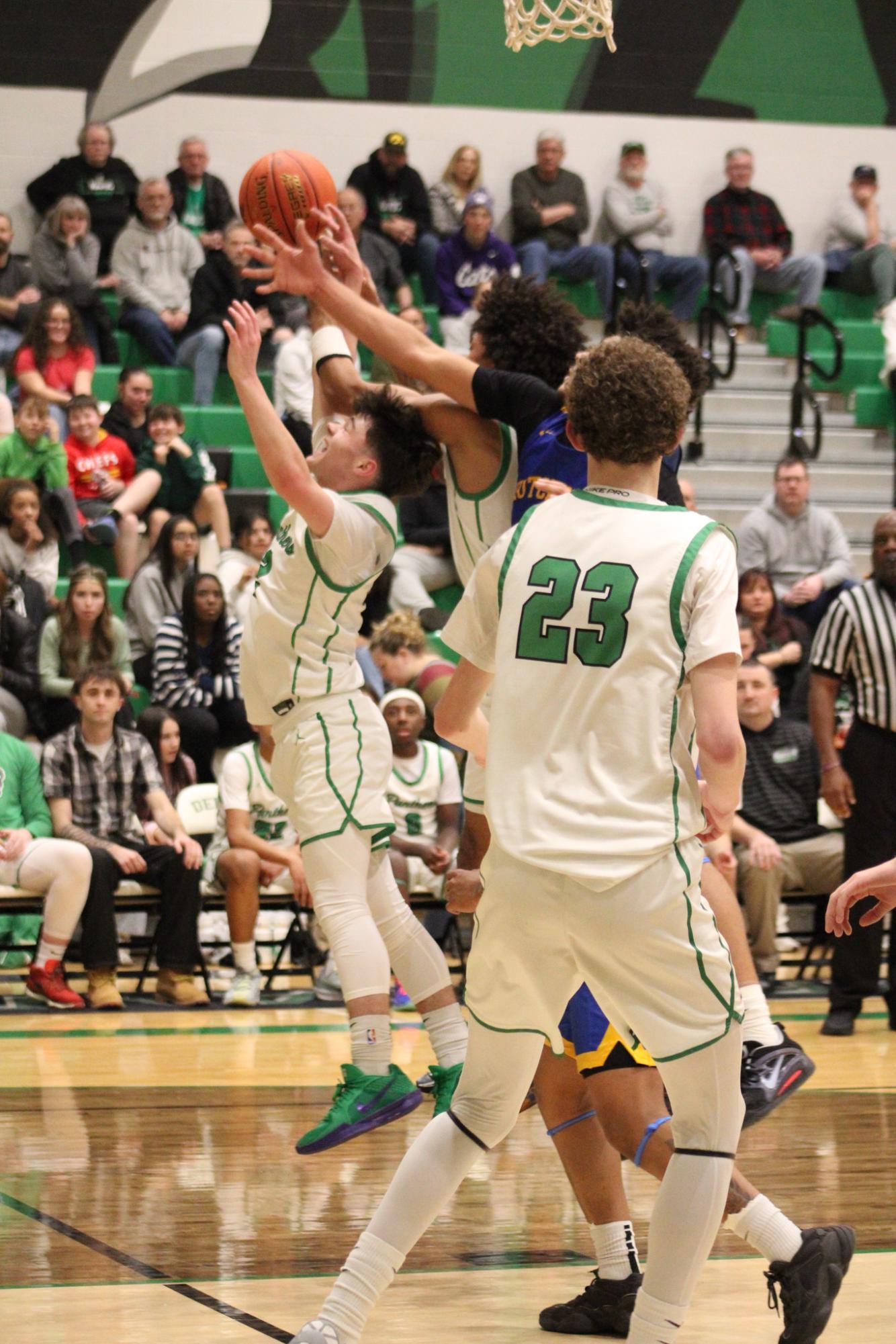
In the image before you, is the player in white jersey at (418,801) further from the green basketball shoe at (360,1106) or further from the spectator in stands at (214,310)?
the spectator in stands at (214,310)

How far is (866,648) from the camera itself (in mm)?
6875

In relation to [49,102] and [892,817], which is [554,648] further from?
[49,102]

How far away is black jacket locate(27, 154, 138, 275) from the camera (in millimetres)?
11898

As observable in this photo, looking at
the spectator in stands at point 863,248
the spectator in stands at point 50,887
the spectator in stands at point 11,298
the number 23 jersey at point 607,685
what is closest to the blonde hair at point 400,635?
the spectator in stands at point 50,887

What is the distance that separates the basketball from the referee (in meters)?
2.96

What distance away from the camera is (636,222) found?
1302cm

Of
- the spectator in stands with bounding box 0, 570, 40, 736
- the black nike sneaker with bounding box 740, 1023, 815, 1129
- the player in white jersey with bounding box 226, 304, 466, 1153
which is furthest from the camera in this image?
the spectator in stands with bounding box 0, 570, 40, 736

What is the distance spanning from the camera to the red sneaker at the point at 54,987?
711 centimetres

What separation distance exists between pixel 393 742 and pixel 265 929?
119 centimetres

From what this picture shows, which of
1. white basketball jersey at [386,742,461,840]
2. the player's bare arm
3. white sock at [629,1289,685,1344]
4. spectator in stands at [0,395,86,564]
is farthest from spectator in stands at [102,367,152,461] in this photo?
white sock at [629,1289,685,1344]

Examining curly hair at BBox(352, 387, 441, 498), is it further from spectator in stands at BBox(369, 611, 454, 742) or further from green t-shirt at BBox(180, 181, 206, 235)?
green t-shirt at BBox(180, 181, 206, 235)

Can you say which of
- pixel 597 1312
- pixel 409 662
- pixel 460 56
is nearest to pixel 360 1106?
pixel 597 1312

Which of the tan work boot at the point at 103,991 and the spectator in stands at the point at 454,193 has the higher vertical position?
the spectator in stands at the point at 454,193

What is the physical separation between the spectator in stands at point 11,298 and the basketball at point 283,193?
246 inches
